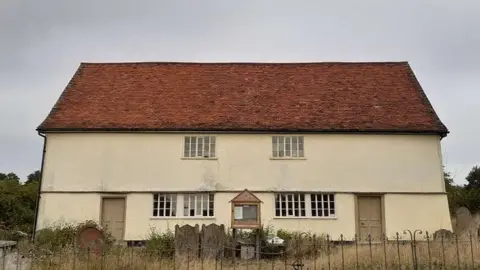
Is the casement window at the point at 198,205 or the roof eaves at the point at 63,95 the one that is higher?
the roof eaves at the point at 63,95

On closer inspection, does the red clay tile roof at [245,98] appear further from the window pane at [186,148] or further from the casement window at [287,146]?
the window pane at [186,148]

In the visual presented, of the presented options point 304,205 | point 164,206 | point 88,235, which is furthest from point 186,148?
point 88,235

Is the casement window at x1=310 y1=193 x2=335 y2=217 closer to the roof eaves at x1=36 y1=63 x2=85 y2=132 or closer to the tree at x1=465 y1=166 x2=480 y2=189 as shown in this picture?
the roof eaves at x1=36 y1=63 x2=85 y2=132

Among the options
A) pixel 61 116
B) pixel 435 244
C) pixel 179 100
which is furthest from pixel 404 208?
pixel 61 116

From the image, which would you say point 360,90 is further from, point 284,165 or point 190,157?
point 190,157

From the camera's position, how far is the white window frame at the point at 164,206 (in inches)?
841

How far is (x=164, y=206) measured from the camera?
845 inches

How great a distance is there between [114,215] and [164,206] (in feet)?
7.07

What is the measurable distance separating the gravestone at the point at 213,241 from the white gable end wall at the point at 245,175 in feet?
16.9

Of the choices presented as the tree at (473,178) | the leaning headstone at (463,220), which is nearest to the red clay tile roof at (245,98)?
the leaning headstone at (463,220)

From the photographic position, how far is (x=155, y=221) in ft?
69.6

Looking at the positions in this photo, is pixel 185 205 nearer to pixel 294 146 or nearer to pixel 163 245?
pixel 163 245

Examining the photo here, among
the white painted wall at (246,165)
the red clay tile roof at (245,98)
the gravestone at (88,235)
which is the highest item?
the red clay tile roof at (245,98)

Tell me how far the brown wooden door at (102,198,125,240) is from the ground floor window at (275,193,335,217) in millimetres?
6563
